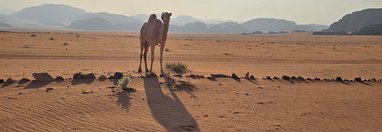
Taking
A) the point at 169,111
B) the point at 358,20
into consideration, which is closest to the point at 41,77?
the point at 169,111

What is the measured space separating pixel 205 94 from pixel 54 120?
473 cm

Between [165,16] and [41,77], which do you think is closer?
[41,77]

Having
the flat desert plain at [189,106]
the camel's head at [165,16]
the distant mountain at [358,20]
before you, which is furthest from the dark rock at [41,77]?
the distant mountain at [358,20]

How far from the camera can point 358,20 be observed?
17475 centimetres

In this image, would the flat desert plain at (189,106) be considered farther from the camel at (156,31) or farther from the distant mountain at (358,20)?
the distant mountain at (358,20)

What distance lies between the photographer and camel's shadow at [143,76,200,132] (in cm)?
923

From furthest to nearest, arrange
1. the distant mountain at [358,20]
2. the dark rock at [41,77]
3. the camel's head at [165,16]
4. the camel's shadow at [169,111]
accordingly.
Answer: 1. the distant mountain at [358,20]
2. the camel's head at [165,16]
3. the dark rock at [41,77]
4. the camel's shadow at [169,111]

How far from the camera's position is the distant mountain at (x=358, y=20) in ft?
559

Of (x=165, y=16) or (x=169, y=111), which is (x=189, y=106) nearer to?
(x=169, y=111)

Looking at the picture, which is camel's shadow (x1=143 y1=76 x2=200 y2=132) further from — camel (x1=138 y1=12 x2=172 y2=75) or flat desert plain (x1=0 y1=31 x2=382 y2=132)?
camel (x1=138 y1=12 x2=172 y2=75)

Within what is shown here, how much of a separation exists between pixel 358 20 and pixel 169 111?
7034 inches

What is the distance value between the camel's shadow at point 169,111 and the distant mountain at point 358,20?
16938 centimetres

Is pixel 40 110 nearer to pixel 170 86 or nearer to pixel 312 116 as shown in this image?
pixel 170 86

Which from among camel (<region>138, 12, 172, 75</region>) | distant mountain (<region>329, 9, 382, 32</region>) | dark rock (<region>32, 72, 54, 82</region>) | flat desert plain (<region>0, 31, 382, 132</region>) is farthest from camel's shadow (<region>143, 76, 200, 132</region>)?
distant mountain (<region>329, 9, 382, 32</region>)
